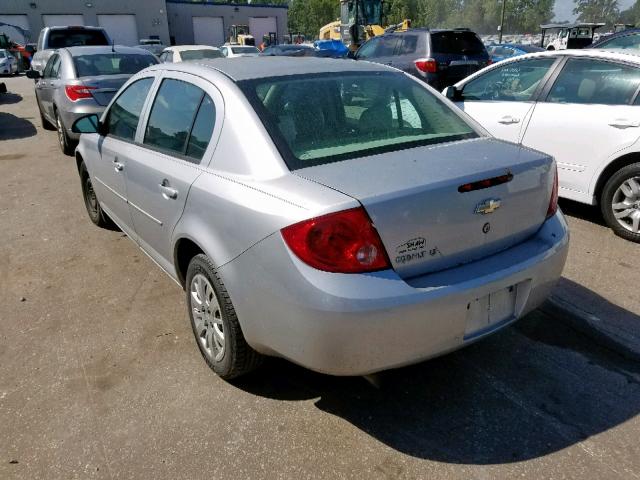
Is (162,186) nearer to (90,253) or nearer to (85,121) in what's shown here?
(85,121)

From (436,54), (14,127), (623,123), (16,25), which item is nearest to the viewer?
(623,123)

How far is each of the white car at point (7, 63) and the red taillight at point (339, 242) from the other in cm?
3165

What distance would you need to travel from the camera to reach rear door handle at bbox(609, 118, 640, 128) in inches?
171

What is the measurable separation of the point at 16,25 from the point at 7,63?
611 inches

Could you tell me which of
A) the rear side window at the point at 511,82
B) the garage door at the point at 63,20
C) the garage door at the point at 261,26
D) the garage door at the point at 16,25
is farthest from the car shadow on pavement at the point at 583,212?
the garage door at the point at 261,26

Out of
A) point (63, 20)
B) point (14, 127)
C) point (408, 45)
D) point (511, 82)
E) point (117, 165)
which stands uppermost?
point (63, 20)

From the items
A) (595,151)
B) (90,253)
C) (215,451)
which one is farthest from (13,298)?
(595,151)

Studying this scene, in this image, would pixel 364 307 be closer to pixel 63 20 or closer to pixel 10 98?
pixel 10 98

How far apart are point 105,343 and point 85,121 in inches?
77.2

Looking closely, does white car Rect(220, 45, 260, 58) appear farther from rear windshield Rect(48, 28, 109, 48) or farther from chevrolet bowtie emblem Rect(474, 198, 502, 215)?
chevrolet bowtie emblem Rect(474, 198, 502, 215)

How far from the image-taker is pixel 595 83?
4.76 m

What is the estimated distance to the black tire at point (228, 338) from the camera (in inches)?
98.7

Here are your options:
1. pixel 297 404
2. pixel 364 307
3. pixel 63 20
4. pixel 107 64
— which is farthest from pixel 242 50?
pixel 63 20

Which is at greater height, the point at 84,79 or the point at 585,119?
the point at 84,79
